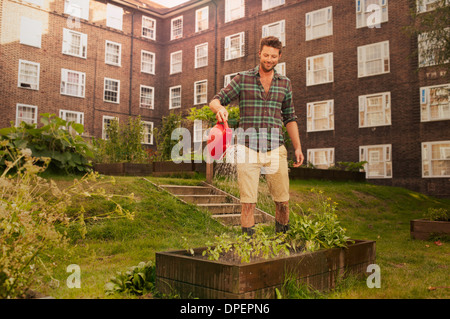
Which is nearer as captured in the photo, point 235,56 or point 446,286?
point 446,286

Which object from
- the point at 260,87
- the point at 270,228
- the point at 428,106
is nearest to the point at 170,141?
the point at 270,228

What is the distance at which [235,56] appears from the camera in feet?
89.3

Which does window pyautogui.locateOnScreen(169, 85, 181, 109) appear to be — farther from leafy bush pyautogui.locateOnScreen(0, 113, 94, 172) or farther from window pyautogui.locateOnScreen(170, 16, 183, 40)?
leafy bush pyautogui.locateOnScreen(0, 113, 94, 172)

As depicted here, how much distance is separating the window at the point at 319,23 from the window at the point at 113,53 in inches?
543

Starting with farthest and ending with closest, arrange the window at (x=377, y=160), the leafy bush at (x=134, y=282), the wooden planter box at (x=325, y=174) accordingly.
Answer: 1. the window at (x=377, y=160)
2. the wooden planter box at (x=325, y=174)
3. the leafy bush at (x=134, y=282)

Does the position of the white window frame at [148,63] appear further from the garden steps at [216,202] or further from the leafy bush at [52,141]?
the garden steps at [216,202]

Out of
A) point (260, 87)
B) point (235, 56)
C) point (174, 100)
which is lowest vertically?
point (260, 87)

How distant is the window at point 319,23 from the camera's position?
23062mm

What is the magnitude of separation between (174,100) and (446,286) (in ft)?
93.6

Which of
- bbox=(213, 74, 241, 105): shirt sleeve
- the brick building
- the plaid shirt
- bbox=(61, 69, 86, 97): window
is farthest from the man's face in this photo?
bbox=(61, 69, 86, 97): window

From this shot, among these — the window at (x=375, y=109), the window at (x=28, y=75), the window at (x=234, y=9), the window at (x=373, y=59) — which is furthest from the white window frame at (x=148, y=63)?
the window at (x=375, y=109)

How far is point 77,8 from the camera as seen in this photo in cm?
2714

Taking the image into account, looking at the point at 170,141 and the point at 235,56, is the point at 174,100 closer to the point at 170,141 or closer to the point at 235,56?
the point at 235,56

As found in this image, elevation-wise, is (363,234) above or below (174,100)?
below
